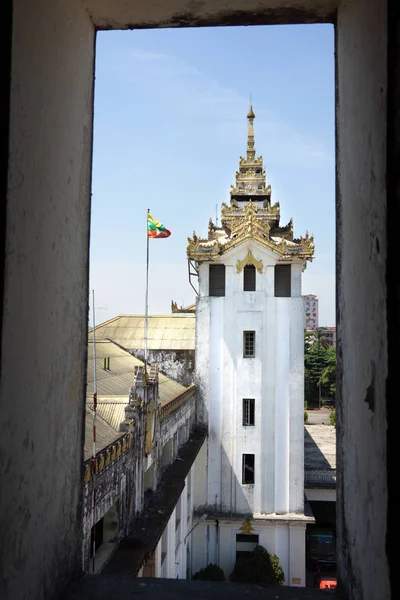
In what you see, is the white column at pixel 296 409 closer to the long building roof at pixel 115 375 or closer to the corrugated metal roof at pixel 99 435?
the long building roof at pixel 115 375

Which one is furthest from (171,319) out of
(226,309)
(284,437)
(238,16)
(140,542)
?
(238,16)

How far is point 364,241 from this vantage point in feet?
8.09

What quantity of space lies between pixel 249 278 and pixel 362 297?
21.4m

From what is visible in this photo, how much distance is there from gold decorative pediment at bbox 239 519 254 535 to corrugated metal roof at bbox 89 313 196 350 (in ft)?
26.3

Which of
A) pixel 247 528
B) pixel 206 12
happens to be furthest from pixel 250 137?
pixel 206 12

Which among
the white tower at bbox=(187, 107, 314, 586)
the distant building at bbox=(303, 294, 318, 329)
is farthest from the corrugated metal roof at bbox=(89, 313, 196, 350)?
the distant building at bbox=(303, 294, 318, 329)

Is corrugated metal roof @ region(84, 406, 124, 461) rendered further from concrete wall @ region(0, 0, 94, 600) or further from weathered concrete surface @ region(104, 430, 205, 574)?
concrete wall @ region(0, 0, 94, 600)

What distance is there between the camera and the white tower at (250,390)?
2300cm

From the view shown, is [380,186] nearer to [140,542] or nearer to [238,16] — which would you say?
[238,16]

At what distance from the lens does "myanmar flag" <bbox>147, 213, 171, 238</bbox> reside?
1781cm

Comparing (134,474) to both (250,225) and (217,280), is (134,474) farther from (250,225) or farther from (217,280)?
(250,225)

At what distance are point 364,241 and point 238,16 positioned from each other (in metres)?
1.73

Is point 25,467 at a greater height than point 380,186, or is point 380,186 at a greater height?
point 380,186

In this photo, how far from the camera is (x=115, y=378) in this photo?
722 inches
